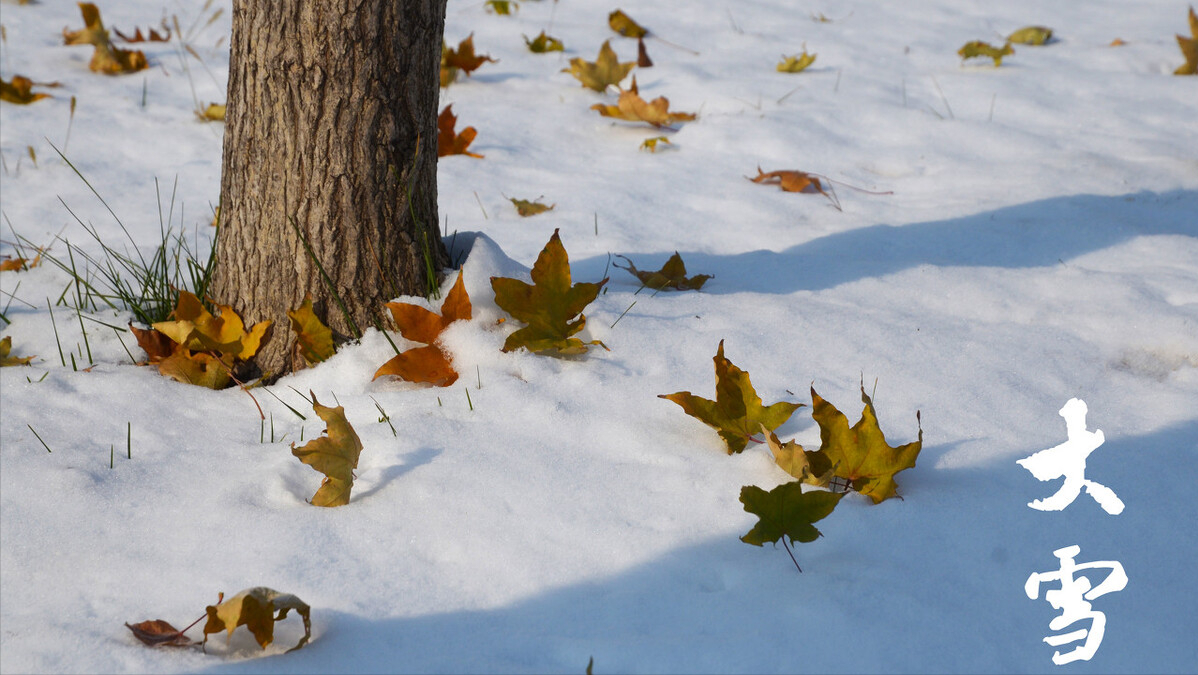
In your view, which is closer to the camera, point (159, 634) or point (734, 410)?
point (159, 634)

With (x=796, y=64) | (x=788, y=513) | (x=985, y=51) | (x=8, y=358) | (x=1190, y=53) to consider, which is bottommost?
(x=8, y=358)

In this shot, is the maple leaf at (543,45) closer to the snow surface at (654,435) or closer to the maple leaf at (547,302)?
the snow surface at (654,435)

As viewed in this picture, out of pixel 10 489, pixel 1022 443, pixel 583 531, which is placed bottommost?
pixel 10 489

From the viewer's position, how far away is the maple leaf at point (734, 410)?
1.38 m

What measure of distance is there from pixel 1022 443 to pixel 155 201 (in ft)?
7.50

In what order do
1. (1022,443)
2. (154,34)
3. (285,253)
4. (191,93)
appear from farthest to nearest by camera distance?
(154,34)
(191,93)
(285,253)
(1022,443)

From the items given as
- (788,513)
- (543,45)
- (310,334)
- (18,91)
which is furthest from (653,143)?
(18,91)

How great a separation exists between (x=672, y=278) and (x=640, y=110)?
134 centimetres

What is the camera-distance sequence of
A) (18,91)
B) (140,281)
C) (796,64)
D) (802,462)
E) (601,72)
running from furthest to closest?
(796,64)
(601,72)
(18,91)
(140,281)
(802,462)

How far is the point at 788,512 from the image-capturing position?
1.15 m

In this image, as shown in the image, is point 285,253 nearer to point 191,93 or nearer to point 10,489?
point 10,489

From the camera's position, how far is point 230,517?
126 centimetres

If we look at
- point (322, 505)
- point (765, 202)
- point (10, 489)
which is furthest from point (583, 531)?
point (765, 202)

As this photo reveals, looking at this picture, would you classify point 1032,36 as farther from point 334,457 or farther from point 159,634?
point 159,634
